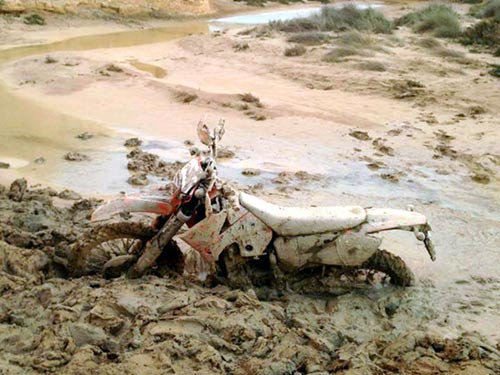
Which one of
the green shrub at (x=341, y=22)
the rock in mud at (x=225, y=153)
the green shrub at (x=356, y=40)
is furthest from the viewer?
the green shrub at (x=341, y=22)

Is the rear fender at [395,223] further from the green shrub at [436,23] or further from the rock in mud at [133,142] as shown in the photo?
the green shrub at [436,23]

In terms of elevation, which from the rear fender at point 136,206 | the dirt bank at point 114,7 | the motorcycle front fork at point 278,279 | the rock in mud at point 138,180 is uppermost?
the dirt bank at point 114,7

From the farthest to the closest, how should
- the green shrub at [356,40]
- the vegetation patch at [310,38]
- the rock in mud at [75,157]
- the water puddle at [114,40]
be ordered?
the vegetation patch at [310,38] → the water puddle at [114,40] → the green shrub at [356,40] → the rock in mud at [75,157]

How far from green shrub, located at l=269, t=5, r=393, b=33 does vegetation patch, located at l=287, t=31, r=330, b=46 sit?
1.84 metres

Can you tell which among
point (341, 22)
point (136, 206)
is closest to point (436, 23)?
point (341, 22)

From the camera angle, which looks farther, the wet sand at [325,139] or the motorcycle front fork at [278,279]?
the wet sand at [325,139]

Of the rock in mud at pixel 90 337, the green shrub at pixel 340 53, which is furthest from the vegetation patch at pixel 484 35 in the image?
the rock in mud at pixel 90 337

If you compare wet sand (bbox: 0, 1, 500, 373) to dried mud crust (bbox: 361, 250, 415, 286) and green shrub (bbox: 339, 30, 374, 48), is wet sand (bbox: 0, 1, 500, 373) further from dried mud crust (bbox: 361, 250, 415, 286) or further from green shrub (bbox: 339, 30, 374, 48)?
green shrub (bbox: 339, 30, 374, 48)

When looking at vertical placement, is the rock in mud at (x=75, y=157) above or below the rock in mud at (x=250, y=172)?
above

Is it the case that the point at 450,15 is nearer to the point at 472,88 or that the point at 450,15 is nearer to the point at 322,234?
the point at 472,88

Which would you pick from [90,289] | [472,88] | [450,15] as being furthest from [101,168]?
[450,15]

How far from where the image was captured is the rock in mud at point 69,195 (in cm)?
699

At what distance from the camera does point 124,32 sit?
80.9 feet

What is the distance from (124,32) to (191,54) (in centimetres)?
714
